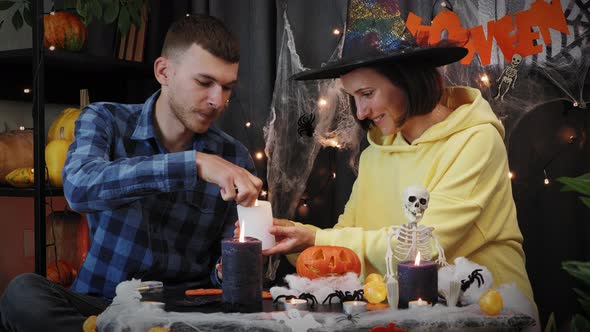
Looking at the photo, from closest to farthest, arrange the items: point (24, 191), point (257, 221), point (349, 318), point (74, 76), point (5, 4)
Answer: point (349, 318)
point (257, 221)
point (24, 191)
point (5, 4)
point (74, 76)

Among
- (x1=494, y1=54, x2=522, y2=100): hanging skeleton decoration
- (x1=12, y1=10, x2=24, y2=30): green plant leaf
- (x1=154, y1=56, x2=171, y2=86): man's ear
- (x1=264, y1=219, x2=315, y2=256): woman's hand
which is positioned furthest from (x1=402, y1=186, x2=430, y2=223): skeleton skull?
(x1=12, y1=10, x2=24, y2=30): green plant leaf

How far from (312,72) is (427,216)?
466 mm

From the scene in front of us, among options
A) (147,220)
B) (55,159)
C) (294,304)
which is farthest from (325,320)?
(55,159)

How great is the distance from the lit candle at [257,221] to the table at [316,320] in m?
0.21

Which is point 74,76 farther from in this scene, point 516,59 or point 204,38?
point 516,59

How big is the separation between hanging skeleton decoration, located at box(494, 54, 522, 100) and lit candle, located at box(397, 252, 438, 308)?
613 millimetres

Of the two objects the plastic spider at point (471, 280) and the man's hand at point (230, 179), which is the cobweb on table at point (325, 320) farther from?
the man's hand at point (230, 179)

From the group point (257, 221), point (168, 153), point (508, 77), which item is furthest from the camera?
point (168, 153)

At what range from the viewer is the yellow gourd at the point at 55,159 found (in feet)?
7.53

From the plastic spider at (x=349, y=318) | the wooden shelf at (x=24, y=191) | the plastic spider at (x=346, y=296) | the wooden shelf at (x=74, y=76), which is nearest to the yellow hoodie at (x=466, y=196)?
the plastic spider at (x=346, y=296)

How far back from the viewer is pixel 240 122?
230 centimetres

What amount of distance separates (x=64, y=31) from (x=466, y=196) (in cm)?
142

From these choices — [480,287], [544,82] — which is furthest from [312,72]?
[480,287]

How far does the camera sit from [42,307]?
1569mm
